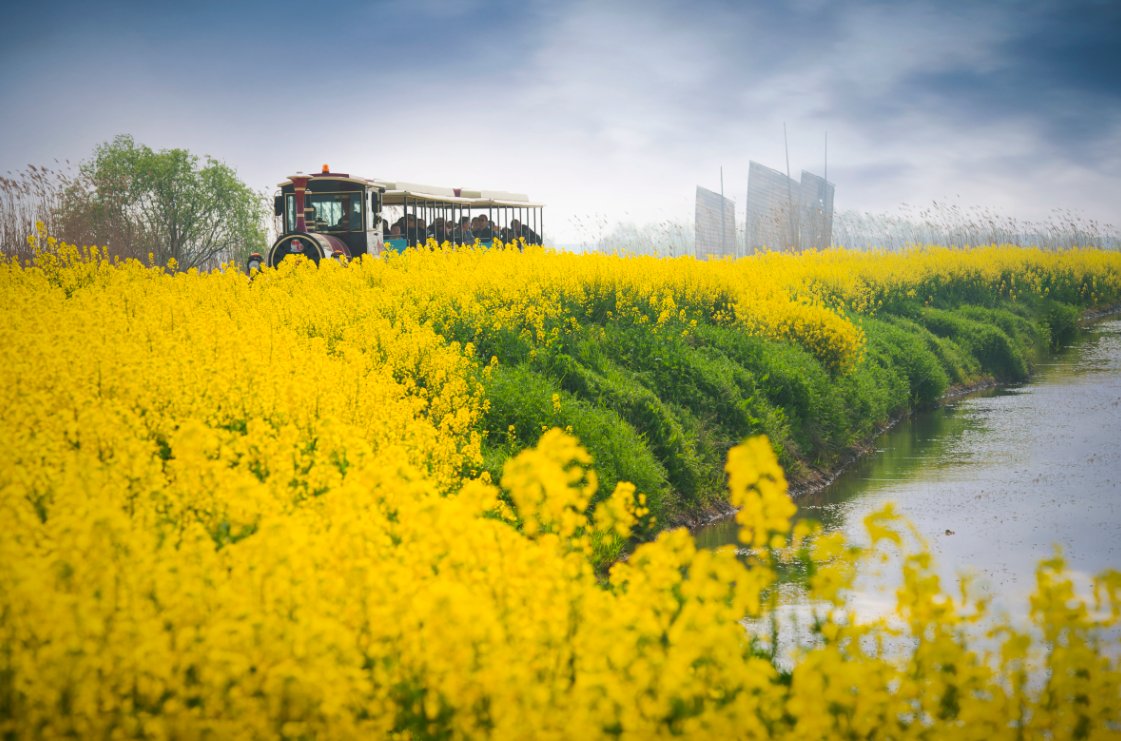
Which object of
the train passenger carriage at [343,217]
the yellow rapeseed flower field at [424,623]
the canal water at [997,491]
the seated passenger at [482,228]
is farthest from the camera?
the seated passenger at [482,228]

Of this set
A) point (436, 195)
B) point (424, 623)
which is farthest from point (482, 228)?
point (424, 623)

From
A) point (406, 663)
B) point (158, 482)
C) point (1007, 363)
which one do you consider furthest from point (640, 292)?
point (406, 663)

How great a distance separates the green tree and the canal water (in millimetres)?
29708

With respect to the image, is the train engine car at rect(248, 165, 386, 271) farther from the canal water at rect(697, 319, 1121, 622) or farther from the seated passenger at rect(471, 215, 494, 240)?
the canal water at rect(697, 319, 1121, 622)

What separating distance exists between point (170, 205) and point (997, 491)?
35.8 metres

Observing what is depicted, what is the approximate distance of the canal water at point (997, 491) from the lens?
11180mm

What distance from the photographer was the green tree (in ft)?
133

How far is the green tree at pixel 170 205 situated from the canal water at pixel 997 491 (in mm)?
29708

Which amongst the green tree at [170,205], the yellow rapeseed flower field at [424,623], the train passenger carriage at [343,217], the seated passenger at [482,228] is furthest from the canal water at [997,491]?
the green tree at [170,205]

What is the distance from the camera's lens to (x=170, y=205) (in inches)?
1674

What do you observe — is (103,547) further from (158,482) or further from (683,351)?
(683,351)

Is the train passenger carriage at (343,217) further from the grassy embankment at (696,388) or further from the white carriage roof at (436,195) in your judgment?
the grassy embankment at (696,388)

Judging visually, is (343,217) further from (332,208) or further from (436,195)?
(436,195)

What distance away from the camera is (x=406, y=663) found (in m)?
4.59
